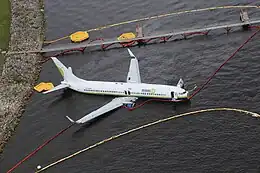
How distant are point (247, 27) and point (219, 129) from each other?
4380 cm

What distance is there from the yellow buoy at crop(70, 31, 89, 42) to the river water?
18.0ft

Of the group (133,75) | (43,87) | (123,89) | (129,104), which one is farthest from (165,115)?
(43,87)

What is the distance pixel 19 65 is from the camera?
129875 mm

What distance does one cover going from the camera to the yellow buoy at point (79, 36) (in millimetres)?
137875

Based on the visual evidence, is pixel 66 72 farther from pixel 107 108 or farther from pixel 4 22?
pixel 4 22

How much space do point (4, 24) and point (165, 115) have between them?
2836 inches

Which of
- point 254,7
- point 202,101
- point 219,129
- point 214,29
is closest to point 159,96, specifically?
point 202,101

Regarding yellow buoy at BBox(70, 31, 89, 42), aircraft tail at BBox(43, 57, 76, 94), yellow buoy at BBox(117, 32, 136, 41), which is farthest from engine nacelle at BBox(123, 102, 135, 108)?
yellow buoy at BBox(70, 31, 89, 42)

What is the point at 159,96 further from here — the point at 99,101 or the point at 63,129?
the point at 63,129

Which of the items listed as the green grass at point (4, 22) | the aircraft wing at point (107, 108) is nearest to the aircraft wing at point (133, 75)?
the aircraft wing at point (107, 108)

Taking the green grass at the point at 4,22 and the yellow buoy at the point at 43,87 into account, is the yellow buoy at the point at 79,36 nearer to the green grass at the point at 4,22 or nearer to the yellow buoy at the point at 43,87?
the green grass at the point at 4,22

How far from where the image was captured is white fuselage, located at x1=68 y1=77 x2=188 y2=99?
347 feet

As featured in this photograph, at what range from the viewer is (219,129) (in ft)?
316

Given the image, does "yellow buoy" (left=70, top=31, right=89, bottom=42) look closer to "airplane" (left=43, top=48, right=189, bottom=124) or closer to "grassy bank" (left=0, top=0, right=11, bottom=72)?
"grassy bank" (left=0, top=0, right=11, bottom=72)
